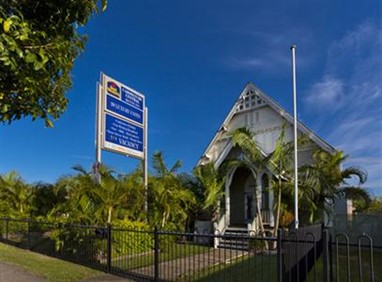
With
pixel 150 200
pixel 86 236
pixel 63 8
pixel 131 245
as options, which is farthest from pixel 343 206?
pixel 63 8

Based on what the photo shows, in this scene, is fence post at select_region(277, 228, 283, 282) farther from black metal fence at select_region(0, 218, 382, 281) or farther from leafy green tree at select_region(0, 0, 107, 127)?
leafy green tree at select_region(0, 0, 107, 127)

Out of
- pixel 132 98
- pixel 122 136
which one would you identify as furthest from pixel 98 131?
pixel 132 98

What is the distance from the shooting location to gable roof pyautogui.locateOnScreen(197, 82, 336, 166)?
1717cm

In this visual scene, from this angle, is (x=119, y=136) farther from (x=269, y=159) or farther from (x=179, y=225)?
(x=269, y=159)

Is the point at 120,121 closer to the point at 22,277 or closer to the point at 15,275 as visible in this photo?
the point at 15,275

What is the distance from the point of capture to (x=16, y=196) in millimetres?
18969

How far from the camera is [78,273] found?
967cm

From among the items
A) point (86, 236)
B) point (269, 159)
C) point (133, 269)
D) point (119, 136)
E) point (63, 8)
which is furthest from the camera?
point (269, 159)

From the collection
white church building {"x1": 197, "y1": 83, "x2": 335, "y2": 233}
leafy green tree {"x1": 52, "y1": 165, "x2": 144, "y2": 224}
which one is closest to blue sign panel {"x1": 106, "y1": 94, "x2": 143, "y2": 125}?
leafy green tree {"x1": 52, "y1": 165, "x2": 144, "y2": 224}

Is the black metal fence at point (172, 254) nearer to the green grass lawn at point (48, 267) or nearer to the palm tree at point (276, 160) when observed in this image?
the green grass lawn at point (48, 267)

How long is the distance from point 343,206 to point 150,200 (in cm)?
804

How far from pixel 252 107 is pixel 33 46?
57.1 feet

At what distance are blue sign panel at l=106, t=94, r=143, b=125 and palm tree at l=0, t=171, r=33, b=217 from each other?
7597 millimetres

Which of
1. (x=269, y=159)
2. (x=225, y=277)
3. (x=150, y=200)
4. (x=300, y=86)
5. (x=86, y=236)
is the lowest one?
(x=225, y=277)
